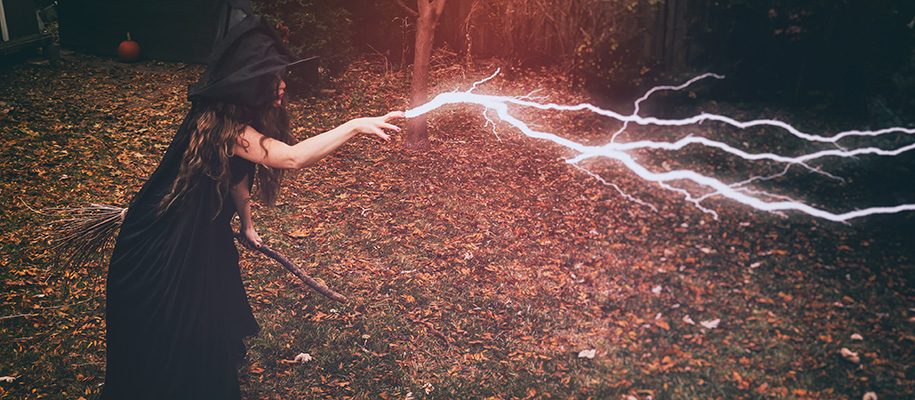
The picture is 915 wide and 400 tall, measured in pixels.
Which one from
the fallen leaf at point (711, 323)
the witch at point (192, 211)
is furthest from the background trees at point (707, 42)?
the witch at point (192, 211)

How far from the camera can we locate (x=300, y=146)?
3.28 m

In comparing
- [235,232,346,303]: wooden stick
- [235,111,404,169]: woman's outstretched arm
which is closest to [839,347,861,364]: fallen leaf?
[235,111,404,169]: woman's outstretched arm

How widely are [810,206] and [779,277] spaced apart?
1.85 metres

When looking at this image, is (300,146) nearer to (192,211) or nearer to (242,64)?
(242,64)

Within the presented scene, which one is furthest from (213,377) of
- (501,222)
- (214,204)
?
(501,222)

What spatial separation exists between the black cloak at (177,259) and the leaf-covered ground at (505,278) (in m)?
1.21

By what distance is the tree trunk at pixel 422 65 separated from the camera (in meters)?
8.50

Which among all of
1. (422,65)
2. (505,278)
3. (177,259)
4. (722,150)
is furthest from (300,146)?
(722,150)

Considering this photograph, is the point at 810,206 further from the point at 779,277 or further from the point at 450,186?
the point at 450,186

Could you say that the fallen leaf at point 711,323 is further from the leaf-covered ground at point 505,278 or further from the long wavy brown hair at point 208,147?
the long wavy brown hair at point 208,147

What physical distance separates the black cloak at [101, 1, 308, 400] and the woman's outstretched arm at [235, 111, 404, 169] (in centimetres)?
21

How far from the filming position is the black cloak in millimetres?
3283

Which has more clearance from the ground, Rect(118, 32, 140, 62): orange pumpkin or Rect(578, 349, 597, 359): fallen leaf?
Rect(118, 32, 140, 62): orange pumpkin

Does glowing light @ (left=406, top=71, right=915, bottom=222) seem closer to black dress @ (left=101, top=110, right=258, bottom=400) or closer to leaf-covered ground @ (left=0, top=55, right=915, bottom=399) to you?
leaf-covered ground @ (left=0, top=55, right=915, bottom=399)
